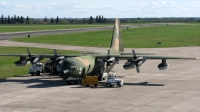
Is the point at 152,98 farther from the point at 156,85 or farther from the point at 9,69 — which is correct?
the point at 9,69

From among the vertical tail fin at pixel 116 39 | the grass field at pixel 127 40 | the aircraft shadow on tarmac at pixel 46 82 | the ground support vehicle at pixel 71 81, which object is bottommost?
the aircraft shadow on tarmac at pixel 46 82

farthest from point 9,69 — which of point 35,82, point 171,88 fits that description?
point 171,88

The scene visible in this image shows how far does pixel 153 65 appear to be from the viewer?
6500cm

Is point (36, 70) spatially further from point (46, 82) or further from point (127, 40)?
point (127, 40)

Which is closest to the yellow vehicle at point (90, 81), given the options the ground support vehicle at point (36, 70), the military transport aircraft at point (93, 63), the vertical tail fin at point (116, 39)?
the military transport aircraft at point (93, 63)

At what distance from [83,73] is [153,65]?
21.8 meters

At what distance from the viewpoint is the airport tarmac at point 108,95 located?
1331 inches

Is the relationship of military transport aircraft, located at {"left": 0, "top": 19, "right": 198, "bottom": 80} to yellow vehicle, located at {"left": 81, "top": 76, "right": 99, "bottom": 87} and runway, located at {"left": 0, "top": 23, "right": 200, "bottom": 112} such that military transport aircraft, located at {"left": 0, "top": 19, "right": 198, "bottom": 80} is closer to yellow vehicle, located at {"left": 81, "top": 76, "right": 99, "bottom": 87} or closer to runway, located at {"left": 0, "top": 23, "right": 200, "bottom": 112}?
yellow vehicle, located at {"left": 81, "top": 76, "right": 99, "bottom": 87}

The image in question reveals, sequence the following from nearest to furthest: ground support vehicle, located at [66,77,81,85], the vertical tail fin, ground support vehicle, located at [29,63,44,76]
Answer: ground support vehicle, located at [66,77,81,85] < ground support vehicle, located at [29,63,44,76] < the vertical tail fin

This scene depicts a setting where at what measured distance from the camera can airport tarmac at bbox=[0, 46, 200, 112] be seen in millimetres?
33812

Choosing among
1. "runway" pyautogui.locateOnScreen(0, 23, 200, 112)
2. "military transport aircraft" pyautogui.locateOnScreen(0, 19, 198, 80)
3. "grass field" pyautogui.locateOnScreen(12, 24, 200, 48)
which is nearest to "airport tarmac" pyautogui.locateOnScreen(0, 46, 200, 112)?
"runway" pyautogui.locateOnScreen(0, 23, 200, 112)

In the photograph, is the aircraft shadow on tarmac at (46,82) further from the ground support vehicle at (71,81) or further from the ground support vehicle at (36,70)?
the ground support vehicle at (36,70)

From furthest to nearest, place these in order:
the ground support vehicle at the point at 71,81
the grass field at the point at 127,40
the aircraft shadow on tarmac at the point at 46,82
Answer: the grass field at the point at 127,40 < the aircraft shadow on tarmac at the point at 46,82 < the ground support vehicle at the point at 71,81

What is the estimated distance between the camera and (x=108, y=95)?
39.4 metres
